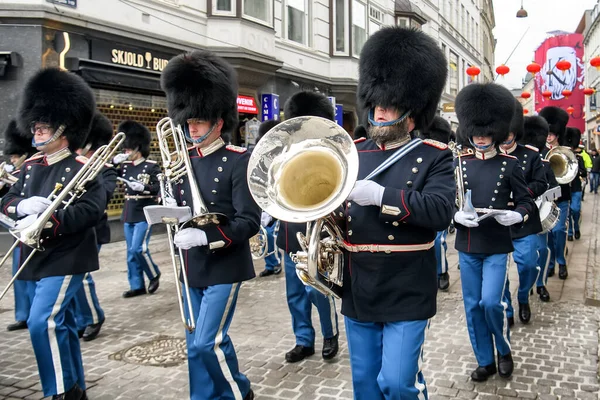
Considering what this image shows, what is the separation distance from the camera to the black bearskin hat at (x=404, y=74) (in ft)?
11.2

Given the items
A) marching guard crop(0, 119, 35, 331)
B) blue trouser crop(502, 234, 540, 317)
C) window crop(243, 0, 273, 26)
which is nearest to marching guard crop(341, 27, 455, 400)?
blue trouser crop(502, 234, 540, 317)

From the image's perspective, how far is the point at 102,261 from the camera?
1056cm

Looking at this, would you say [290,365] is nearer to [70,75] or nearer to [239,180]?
[239,180]

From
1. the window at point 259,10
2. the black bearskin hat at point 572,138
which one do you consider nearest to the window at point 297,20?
the window at point 259,10

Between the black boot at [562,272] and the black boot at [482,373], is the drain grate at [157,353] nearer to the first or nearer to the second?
the black boot at [482,373]

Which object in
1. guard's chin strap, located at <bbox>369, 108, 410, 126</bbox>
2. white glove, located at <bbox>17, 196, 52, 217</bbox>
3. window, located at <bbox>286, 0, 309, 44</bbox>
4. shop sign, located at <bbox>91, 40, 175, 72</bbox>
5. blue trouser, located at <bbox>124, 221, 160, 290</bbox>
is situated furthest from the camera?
window, located at <bbox>286, 0, 309, 44</bbox>

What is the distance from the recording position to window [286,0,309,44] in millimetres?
18609

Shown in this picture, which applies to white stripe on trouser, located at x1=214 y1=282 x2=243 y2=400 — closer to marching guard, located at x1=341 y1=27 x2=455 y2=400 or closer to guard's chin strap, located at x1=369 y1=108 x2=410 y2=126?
marching guard, located at x1=341 y1=27 x2=455 y2=400

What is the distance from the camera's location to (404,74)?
3.44m

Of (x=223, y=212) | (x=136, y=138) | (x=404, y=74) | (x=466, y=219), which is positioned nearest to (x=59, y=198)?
(x=223, y=212)

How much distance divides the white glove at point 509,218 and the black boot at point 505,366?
1.07 metres

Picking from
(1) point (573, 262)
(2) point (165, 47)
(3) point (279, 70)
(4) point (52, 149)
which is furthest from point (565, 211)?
(3) point (279, 70)

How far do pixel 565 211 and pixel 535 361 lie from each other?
A: 4566mm

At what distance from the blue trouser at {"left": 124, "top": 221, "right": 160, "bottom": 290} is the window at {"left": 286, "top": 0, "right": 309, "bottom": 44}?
39.1ft
